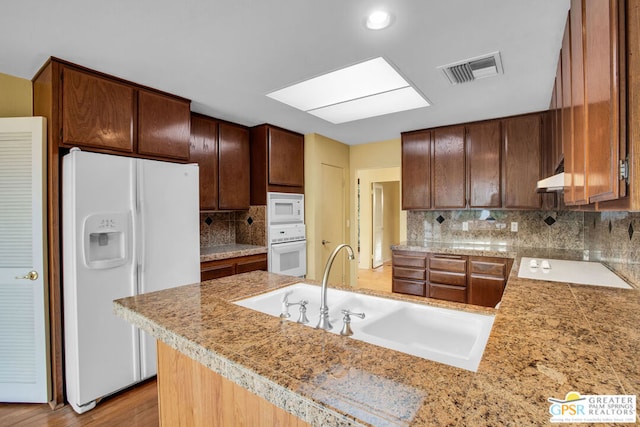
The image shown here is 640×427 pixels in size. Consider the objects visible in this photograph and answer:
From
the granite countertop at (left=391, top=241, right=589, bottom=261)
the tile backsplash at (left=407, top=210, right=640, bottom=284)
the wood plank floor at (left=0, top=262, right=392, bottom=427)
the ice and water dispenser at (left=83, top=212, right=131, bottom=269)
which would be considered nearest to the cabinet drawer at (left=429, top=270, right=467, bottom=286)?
the granite countertop at (left=391, top=241, right=589, bottom=261)

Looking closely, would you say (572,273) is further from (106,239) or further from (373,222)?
(373,222)

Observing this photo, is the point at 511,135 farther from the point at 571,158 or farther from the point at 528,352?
the point at 528,352

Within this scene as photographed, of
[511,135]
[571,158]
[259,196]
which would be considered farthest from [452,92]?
[259,196]

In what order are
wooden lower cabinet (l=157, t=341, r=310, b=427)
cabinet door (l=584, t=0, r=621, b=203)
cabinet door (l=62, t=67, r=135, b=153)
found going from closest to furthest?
cabinet door (l=584, t=0, r=621, b=203), wooden lower cabinet (l=157, t=341, r=310, b=427), cabinet door (l=62, t=67, r=135, b=153)

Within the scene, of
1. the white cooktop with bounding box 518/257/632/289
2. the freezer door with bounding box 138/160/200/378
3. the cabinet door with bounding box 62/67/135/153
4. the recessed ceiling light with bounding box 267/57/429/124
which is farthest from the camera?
the freezer door with bounding box 138/160/200/378

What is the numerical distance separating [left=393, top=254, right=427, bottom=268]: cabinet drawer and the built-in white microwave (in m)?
1.29

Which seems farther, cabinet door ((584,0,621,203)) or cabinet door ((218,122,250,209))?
cabinet door ((218,122,250,209))

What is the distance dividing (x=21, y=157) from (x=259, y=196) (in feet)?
6.69

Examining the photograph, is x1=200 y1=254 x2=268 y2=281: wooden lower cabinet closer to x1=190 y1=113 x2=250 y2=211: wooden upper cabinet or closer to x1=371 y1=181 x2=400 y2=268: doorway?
x1=190 y1=113 x2=250 y2=211: wooden upper cabinet

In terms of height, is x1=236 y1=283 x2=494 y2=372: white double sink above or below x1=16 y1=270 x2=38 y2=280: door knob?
below

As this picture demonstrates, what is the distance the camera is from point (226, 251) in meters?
3.15

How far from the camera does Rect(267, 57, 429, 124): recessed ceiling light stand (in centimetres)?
217

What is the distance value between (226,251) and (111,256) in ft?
3.65

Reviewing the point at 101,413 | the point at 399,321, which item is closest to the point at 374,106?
the point at 399,321
